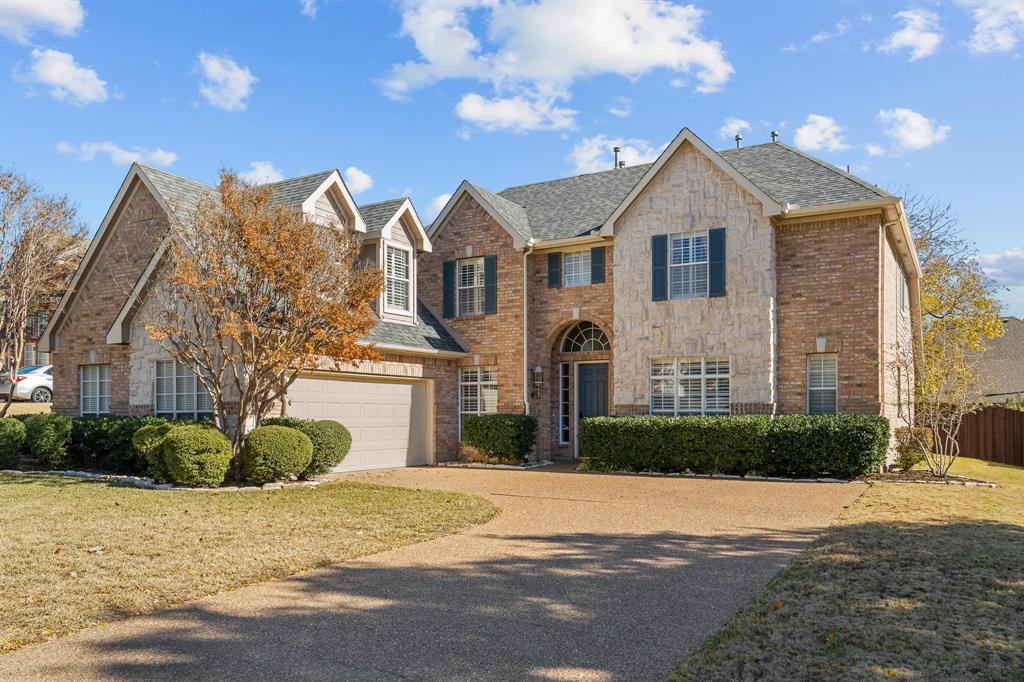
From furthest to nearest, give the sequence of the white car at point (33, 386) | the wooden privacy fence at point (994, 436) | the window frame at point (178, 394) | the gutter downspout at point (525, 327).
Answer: the white car at point (33, 386) → the wooden privacy fence at point (994, 436) → the gutter downspout at point (525, 327) → the window frame at point (178, 394)

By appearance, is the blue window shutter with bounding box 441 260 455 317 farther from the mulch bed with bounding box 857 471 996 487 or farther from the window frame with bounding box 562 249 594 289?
the mulch bed with bounding box 857 471 996 487

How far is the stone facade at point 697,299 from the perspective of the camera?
1683cm

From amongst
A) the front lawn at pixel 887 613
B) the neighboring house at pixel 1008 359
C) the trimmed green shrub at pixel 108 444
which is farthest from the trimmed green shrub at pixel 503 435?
the neighboring house at pixel 1008 359

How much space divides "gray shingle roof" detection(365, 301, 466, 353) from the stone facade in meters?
4.29

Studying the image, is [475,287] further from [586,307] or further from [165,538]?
[165,538]

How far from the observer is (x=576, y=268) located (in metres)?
19.6

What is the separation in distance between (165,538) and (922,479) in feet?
43.7

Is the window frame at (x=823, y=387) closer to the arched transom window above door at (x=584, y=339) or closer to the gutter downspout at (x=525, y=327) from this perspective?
the arched transom window above door at (x=584, y=339)

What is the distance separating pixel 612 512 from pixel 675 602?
461cm

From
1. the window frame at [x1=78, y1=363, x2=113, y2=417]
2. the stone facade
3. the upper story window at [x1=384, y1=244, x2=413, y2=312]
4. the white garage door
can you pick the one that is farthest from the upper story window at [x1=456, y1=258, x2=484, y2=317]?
the window frame at [x1=78, y1=363, x2=113, y2=417]

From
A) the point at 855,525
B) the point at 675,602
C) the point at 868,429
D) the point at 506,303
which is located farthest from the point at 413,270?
the point at 675,602

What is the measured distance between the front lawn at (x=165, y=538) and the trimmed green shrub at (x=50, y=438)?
2790 mm

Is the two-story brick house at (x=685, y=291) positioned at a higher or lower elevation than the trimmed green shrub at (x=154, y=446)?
higher

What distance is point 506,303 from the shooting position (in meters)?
19.7
